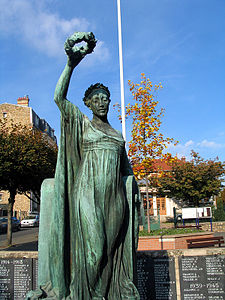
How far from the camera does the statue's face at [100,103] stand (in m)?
3.19

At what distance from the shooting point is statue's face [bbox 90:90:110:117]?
3189 mm

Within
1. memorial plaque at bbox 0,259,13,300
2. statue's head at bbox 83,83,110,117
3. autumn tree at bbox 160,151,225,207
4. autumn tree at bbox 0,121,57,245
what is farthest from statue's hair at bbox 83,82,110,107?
autumn tree at bbox 160,151,225,207

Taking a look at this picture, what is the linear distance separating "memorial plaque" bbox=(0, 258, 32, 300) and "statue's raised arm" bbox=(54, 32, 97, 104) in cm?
255

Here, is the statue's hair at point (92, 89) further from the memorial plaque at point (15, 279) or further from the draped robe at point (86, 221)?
the memorial plaque at point (15, 279)

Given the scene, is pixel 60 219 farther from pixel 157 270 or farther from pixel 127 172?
pixel 157 270

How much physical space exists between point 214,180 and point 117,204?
92.8 feet

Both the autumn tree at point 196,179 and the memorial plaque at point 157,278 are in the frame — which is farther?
the autumn tree at point 196,179

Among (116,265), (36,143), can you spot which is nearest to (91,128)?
(116,265)

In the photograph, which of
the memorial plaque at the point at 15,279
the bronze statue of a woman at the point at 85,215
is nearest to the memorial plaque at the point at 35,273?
the memorial plaque at the point at 15,279

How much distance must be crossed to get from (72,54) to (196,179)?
27291mm

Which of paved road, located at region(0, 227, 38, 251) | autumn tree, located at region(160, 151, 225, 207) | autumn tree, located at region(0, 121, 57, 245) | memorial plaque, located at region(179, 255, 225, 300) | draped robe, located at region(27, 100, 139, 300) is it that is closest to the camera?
draped robe, located at region(27, 100, 139, 300)

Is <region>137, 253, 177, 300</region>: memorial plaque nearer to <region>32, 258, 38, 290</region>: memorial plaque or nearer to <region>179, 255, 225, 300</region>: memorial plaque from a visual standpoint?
<region>179, 255, 225, 300</region>: memorial plaque

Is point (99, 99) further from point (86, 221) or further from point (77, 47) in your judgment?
point (86, 221)

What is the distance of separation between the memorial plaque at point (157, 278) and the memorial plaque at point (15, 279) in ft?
5.08
